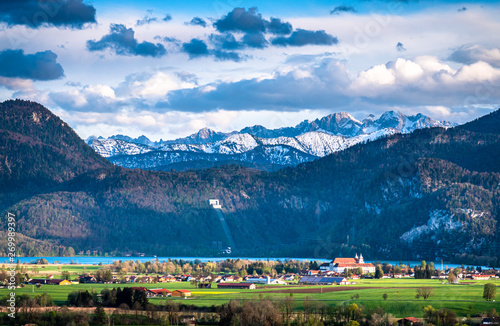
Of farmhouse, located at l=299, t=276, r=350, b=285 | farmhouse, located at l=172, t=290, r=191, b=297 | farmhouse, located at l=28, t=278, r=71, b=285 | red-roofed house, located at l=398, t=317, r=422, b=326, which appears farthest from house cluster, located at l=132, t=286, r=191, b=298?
red-roofed house, located at l=398, t=317, r=422, b=326

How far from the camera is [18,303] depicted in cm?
11525

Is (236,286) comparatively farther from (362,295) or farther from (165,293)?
(362,295)

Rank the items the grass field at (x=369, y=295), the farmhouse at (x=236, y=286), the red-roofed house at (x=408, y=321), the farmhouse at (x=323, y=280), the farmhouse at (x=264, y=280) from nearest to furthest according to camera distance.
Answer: the red-roofed house at (x=408, y=321)
the grass field at (x=369, y=295)
the farmhouse at (x=236, y=286)
the farmhouse at (x=323, y=280)
the farmhouse at (x=264, y=280)

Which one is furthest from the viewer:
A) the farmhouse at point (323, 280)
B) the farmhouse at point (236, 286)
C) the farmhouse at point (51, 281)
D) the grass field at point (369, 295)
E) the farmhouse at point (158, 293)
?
the farmhouse at point (323, 280)

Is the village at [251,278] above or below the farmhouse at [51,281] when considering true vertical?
below

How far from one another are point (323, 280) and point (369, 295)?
38034mm

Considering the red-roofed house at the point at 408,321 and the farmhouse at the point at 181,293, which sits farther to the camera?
the farmhouse at the point at 181,293

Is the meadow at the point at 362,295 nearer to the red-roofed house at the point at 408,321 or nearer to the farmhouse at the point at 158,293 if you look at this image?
the farmhouse at the point at 158,293

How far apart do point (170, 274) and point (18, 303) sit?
3338 inches

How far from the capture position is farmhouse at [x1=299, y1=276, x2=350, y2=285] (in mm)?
167000

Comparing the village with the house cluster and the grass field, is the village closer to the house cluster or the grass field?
the grass field

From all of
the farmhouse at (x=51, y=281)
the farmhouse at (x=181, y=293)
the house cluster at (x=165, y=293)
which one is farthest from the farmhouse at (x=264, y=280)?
the farmhouse at (x=51, y=281)

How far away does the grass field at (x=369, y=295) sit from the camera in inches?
4688

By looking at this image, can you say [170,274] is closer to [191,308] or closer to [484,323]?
[191,308]
